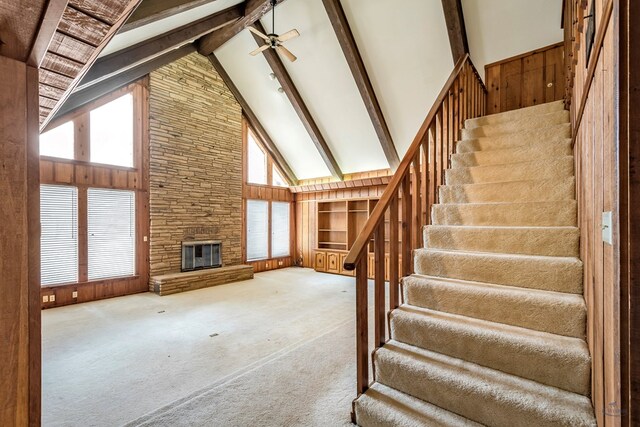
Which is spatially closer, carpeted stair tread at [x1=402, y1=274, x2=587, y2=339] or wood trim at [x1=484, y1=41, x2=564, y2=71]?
carpeted stair tread at [x1=402, y1=274, x2=587, y2=339]

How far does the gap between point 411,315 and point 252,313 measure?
304 cm

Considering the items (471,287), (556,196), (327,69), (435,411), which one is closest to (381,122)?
(327,69)

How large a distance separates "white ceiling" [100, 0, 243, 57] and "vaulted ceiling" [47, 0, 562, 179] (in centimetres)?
3

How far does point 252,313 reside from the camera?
442 centimetres

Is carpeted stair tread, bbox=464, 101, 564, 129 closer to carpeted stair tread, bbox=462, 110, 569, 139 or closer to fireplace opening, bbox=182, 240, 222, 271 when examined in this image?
carpeted stair tread, bbox=462, 110, 569, 139

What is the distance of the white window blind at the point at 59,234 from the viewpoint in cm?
475

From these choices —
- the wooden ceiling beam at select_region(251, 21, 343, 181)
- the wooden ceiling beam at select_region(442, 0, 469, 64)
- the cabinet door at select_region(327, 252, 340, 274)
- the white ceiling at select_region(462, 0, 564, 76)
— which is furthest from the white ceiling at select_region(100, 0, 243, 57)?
the cabinet door at select_region(327, 252, 340, 274)

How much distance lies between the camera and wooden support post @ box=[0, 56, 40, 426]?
114 centimetres

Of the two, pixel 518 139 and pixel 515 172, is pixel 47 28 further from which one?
pixel 518 139

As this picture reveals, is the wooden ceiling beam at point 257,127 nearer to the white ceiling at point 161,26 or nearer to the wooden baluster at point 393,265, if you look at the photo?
the white ceiling at point 161,26

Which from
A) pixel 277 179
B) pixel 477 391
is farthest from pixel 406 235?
pixel 277 179

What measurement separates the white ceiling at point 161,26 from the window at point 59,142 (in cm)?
203

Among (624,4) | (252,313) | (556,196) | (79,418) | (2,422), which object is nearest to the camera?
(624,4)

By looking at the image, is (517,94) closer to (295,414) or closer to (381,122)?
(381,122)
